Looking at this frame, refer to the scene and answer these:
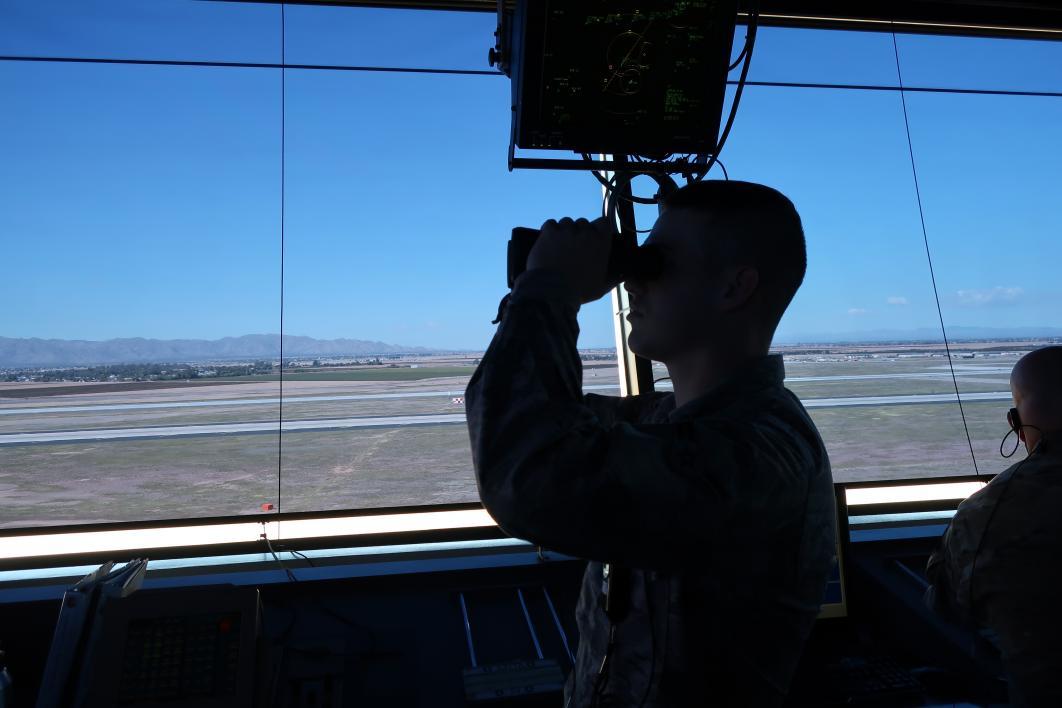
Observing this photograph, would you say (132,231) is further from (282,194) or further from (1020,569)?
(1020,569)

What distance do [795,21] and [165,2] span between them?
253 centimetres

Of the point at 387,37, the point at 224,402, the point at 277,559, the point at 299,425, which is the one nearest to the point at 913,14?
the point at 387,37

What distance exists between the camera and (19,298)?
11.8ft

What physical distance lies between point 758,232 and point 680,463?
0.34m

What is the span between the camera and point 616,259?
2.27 ft

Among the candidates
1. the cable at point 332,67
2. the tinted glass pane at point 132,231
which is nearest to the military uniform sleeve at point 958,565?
the cable at point 332,67

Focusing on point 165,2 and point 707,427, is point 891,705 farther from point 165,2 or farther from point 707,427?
point 165,2

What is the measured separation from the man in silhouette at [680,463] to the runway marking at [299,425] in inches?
349

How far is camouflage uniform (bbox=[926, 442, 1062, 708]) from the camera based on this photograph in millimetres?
1289

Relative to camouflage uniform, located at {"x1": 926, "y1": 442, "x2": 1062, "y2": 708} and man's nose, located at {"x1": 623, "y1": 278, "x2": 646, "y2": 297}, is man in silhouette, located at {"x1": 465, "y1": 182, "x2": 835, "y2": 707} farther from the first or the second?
camouflage uniform, located at {"x1": 926, "y1": 442, "x2": 1062, "y2": 708}

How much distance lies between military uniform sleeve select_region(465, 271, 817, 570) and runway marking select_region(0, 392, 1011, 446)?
8.99 metres

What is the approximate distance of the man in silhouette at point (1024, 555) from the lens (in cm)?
129

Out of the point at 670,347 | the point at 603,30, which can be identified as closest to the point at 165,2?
the point at 603,30

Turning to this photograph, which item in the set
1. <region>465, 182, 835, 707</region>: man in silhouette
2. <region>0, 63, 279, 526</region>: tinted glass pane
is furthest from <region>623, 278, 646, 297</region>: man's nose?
<region>0, 63, 279, 526</region>: tinted glass pane
